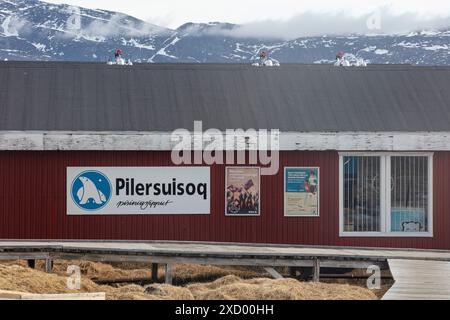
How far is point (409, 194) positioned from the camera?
107 feet

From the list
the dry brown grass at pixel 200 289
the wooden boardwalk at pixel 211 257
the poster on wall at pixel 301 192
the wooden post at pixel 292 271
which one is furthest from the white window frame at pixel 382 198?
the dry brown grass at pixel 200 289

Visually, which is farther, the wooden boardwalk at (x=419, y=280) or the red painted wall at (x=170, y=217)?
the red painted wall at (x=170, y=217)

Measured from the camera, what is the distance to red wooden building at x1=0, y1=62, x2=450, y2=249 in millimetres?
31422

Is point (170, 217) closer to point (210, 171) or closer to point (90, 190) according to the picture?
point (210, 171)

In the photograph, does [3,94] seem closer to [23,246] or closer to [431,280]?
[23,246]

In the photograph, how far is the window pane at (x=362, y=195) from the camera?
1272 inches

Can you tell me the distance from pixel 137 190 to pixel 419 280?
8.53m

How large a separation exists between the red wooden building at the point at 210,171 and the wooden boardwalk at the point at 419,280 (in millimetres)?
3517

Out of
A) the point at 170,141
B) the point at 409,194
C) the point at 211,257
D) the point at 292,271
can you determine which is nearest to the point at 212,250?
the point at 211,257

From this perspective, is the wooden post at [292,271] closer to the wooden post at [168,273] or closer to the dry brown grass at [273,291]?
the wooden post at [168,273]

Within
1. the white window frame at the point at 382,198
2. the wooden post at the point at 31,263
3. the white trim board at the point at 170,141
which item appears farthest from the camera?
the white window frame at the point at 382,198

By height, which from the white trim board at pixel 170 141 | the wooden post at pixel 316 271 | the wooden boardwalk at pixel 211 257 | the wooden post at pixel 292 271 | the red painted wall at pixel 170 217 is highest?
the white trim board at pixel 170 141

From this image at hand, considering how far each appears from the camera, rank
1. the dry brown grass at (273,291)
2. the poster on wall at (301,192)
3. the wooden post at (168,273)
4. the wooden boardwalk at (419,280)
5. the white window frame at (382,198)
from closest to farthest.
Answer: the dry brown grass at (273,291) → the wooden boardwalk at (419,280) → the wooden post at (168,273) → the poster on wall at (301,192) → the white window frame at (382,198)

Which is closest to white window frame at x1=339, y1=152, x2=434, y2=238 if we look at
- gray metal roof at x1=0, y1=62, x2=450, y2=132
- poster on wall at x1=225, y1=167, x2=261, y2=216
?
gray metal roof at x1=0, y1=62, x2=450, y2=132
